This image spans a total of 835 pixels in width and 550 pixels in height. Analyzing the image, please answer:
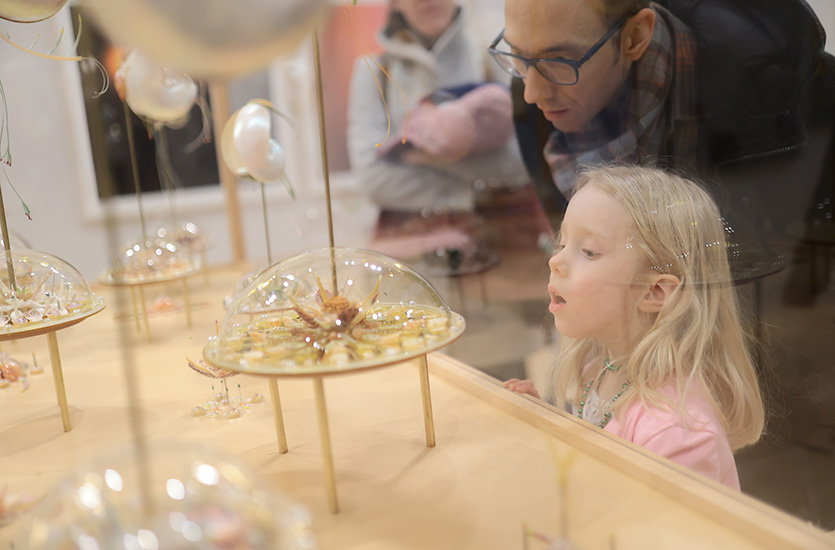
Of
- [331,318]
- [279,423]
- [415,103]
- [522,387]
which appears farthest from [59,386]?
[415,103]

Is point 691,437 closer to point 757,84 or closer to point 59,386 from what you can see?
point 757,84

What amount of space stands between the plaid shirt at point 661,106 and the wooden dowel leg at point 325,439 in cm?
45

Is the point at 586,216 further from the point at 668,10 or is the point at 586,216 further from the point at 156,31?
the point at 156,31

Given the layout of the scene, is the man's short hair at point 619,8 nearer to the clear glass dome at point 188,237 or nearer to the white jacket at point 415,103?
the white jacket at point 415,103

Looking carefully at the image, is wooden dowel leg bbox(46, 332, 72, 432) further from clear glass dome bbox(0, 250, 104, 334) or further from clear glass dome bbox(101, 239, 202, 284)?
clear glass dome bbox(101, 239, 202, 284)

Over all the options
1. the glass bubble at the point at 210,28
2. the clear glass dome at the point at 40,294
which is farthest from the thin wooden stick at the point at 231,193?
the glass bubble at the point at 210,28

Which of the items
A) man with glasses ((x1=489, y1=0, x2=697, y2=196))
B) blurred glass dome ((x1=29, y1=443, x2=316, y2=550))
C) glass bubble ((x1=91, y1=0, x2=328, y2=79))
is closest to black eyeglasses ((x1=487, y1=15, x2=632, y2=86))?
man with glasses ((x1=489, y1=0, x2=697, y2=196))

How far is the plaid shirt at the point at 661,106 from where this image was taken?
0.75 metres

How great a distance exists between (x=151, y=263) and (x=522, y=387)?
0.72m

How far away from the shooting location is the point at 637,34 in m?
0.77

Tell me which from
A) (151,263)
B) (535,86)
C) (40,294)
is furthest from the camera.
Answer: (151,263)

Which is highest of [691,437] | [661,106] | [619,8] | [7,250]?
[619,8]

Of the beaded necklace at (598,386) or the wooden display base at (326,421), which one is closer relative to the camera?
the wooden display base at (326,421)

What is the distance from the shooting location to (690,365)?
0.72m
